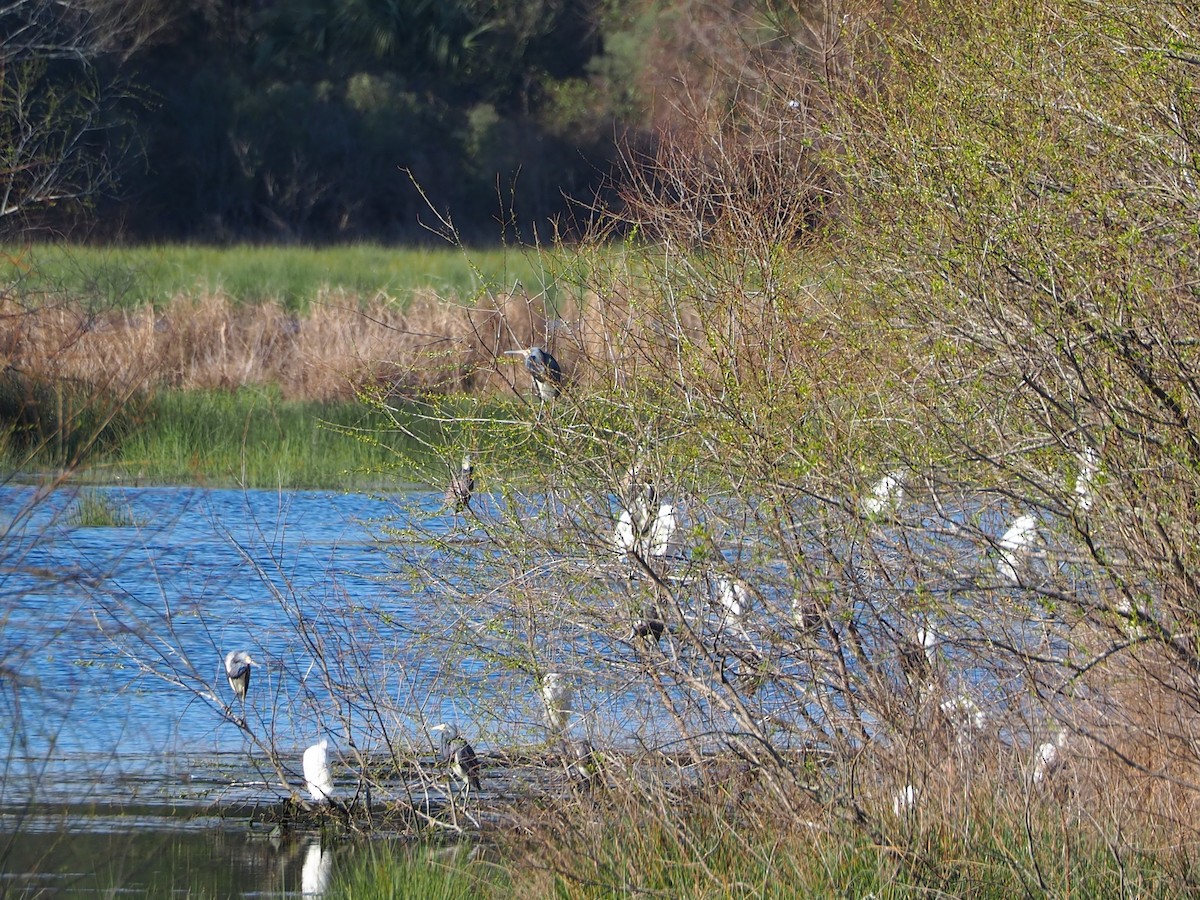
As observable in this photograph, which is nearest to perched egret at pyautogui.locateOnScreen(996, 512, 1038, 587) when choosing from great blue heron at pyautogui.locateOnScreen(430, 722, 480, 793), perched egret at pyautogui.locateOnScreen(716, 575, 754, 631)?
perched egret at pyautogui.locateOnScreen(716, 575, 754, 631)

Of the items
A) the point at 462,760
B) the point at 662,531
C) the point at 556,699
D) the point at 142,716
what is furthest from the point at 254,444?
the point at 662,531

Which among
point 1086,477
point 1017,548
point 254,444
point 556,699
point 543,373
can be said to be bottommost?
point 254,444

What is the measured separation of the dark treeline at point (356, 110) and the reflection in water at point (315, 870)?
22.2 m

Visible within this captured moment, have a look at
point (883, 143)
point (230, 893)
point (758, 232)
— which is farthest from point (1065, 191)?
point (230, 893)

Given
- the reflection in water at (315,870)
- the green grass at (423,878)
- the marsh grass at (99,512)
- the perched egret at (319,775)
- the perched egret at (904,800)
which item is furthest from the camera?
the marsh grass at (99,512)

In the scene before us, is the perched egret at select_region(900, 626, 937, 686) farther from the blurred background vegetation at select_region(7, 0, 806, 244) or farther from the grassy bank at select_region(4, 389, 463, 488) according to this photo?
the blurred background vegetation at select_region(7, 0, 806, 244)

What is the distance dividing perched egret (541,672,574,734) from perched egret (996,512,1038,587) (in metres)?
1.28

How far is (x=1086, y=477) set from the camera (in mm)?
4223

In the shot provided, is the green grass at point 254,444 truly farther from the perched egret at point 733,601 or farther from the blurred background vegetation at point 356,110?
the blurred background vegetation at point 356,110

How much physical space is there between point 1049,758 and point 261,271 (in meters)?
16.5

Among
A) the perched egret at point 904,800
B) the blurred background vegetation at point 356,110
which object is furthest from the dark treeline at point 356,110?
the perched egret at point 904,800

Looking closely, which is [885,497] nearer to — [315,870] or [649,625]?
[649,625]

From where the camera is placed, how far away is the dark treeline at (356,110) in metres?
29.3

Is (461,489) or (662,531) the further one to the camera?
(461,489)
